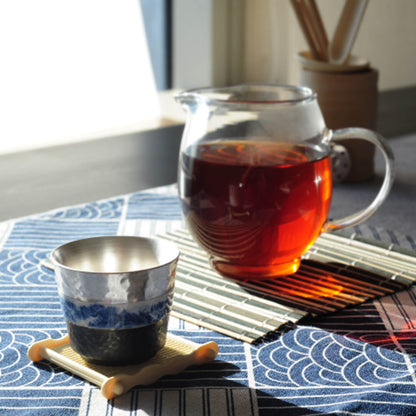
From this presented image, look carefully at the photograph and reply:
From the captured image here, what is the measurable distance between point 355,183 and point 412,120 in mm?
451

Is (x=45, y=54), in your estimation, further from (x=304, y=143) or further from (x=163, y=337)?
(x=163, y=337)

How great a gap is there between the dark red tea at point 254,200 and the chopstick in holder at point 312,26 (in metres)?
0.36

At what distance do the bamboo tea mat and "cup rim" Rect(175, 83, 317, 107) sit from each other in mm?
Result: 138

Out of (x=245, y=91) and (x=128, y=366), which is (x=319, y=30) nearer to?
(x=245, y=91)

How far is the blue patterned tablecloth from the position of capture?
1.38ft

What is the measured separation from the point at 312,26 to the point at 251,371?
59 centimetres

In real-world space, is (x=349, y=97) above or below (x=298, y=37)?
above

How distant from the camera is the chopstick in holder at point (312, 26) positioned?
3.01 ft

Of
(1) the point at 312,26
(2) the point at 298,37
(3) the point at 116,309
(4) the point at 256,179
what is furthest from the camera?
(2) the point at 298,37

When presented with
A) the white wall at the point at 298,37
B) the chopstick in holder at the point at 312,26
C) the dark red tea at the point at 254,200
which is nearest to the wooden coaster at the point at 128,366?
the dark red tea at the point at 254,200

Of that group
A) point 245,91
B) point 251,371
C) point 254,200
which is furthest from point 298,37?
point 251,371

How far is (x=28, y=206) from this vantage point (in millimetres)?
846

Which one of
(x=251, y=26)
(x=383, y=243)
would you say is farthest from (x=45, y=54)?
(x=383, y=243)

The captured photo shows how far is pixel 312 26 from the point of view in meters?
0.95
